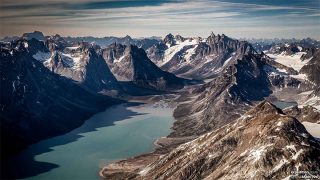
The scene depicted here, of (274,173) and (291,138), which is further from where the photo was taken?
(291,138)

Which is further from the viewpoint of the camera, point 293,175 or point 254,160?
point 254,160

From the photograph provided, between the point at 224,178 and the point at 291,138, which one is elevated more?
the point at 291,138

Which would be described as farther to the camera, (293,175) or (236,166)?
(236,166)

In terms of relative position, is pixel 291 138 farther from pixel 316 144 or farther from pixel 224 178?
pixel 224 178

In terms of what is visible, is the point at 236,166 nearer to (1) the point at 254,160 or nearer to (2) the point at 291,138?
(1) the point at 254,160

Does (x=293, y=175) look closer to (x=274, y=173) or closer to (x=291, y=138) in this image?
(x=274, y=173)

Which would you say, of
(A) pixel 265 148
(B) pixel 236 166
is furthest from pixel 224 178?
(A) pixel 265 148

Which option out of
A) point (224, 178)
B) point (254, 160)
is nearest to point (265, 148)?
point (254, 160)
